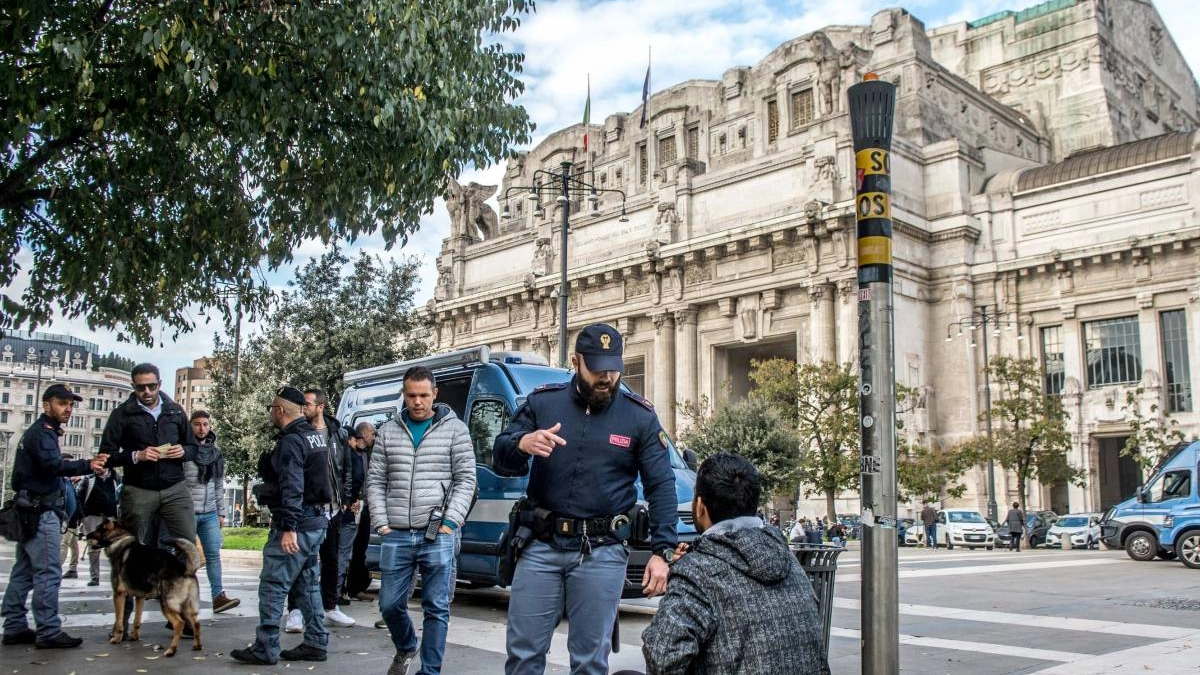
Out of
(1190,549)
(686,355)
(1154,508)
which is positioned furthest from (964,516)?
(1190,549)

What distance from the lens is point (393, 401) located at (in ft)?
41.8

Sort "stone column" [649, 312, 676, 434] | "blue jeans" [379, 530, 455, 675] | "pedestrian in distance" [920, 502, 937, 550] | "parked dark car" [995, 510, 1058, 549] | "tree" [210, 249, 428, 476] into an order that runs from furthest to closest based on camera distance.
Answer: "stone column" [649, 312, 676, 434] < "parked dark car" [995, 510, 1058, 549] < "pedestrian in distance" [920, 502, 937, 550] < "tree" [210, 249, 428, 476] < "blue jeans" [379, 530, 455, 675]

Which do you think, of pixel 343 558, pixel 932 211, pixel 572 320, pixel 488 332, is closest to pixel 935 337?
pixel 932 211

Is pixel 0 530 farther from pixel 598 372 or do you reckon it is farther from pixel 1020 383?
pixel 1020 383

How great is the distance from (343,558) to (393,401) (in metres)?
3.44

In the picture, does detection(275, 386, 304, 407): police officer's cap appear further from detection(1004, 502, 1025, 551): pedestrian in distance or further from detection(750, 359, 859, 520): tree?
detection(1004, 502, 1025, 551): pedestrian in distance

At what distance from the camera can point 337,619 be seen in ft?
29.5

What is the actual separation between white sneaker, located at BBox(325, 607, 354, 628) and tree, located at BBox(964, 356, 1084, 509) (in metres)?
29.4

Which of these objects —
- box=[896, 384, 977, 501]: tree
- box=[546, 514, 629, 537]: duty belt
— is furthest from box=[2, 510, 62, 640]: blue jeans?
box=[896, 384, 977, 501]: tree

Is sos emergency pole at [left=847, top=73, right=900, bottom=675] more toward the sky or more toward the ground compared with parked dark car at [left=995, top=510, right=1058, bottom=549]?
more toward the sky

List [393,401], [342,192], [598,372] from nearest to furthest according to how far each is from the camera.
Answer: [598,372]
[342,192]
[393,401]

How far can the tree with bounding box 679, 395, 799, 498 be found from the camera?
31.6 meters

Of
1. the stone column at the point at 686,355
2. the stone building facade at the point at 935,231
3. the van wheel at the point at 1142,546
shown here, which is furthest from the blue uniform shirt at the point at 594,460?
the stone column at the point at 686,355

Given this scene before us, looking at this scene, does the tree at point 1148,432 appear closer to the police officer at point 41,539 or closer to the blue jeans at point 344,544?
the blue jeans at point 344,544
